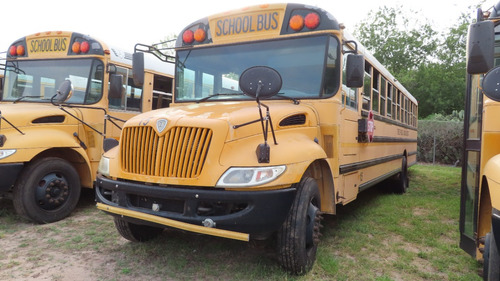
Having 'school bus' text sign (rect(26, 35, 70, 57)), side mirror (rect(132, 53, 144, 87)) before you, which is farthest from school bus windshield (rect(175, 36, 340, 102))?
'school bus' text sign (rect(26, 35, 70, 57))

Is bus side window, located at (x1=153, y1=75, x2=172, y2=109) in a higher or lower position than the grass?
higher

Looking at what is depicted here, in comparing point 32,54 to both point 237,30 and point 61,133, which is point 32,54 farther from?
point 237,30

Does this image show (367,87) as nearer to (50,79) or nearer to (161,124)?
(161,124)

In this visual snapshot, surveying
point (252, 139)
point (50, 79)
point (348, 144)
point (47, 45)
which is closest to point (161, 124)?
point (252, 139)

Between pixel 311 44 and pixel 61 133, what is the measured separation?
3.23 meters

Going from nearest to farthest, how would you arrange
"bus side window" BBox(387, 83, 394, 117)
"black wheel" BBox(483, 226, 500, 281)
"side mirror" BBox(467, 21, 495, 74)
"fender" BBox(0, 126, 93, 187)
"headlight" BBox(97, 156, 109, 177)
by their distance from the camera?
1. "black wheel" BBox(483, 226, 500, 281)
2. "side mirror" BBox(467, 21, 495, 74)
3. "headlight" BBox(97, 156, 109, 177)
4. "fender" BBox(0, 126, 93, 187)
5. "bus side window" BBox(387, 83, 394, 117)

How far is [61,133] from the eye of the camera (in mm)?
4332

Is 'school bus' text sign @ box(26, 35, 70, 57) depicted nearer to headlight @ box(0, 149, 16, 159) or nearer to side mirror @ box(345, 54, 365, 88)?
headlight @ box(0, 149, 16, 159)

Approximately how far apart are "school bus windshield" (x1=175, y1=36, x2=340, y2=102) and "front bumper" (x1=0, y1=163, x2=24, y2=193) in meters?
1.95

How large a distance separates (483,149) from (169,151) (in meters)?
2.35

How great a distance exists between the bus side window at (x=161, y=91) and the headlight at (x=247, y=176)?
12.9 ft

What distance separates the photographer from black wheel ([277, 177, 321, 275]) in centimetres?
258

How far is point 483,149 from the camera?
262 centimetres

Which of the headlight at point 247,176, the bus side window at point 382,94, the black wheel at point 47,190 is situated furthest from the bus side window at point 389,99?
the black wheel at point 47,190
